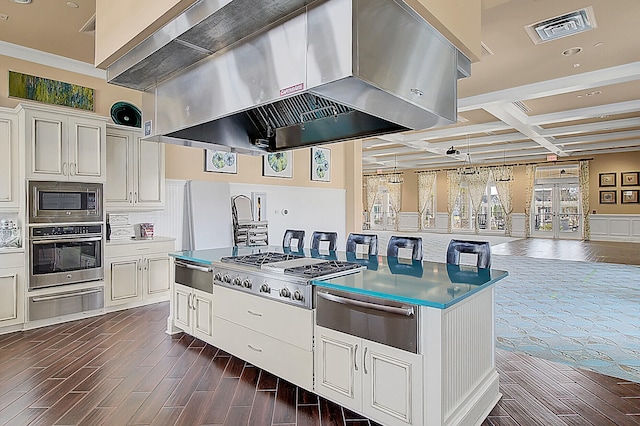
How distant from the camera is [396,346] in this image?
211 centimetres

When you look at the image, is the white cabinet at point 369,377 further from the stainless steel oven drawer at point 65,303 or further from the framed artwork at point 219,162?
the framed artwork at point 219,162

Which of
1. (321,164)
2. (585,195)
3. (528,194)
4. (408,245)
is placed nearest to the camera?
(408,245)

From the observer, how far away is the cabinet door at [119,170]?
502cm

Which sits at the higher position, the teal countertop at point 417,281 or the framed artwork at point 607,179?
the framed artwork at point 607,179

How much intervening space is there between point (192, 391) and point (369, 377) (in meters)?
1.37

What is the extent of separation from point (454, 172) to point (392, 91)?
1617cm

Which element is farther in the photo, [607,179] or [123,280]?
[607,179]

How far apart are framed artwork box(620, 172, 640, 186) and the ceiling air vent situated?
457 inches

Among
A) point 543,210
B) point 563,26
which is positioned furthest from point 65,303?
point 543,210

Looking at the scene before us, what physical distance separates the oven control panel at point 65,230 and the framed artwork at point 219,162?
203cm

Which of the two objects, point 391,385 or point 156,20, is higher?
point 156,20

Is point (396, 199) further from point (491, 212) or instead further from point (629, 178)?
point (629, 178)

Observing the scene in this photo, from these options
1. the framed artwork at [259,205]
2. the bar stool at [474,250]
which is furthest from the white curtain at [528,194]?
the bar stool at [474,250]

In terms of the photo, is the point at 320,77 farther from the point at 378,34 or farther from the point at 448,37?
the point at 448,37
